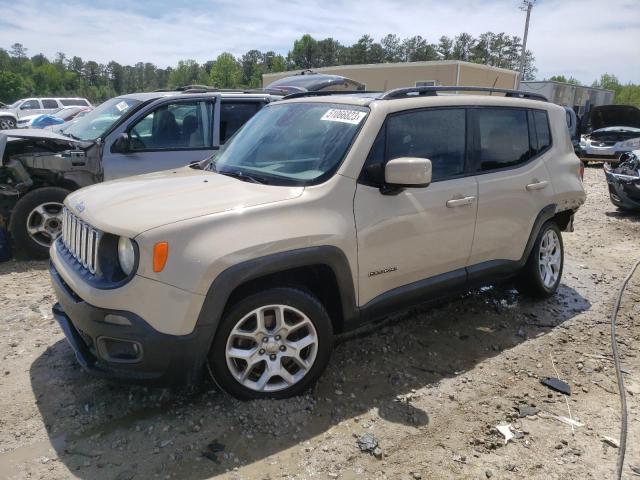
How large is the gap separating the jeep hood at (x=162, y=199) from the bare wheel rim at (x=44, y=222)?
2609 millimetres

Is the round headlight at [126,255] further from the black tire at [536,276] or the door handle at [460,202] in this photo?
the black tire at [536,276]

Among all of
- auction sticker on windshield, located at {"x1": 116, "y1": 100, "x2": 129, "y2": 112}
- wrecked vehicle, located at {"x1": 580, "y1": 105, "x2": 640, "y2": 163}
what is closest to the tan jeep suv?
auction sticker on windshield, located at {"x1": 116, "y1": 100, "x2": 129, "y2": 112}

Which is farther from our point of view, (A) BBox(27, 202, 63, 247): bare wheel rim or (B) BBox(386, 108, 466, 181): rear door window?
(A) BBox(27, 202, 63, 247): bare wheel rim

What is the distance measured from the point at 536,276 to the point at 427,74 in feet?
88.6

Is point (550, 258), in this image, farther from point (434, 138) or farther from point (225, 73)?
point (225, 73)

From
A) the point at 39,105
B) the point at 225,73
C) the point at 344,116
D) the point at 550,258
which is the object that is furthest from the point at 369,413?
the point at 225,73

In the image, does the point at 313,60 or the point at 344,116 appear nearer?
the point at 344,116

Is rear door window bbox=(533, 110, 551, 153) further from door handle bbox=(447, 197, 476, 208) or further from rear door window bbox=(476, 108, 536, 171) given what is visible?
door handle bbox=(447, 197, 476, 208)

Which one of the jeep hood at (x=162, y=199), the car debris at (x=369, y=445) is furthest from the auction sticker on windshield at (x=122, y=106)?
the car debris at (x=369, y=445)

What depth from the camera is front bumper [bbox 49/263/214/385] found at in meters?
2.56

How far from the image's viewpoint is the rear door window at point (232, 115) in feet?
21.2

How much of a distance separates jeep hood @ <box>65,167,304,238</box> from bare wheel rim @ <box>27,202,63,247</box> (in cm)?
261

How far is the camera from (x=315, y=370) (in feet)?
10.2

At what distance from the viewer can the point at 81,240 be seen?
9.78 ft
